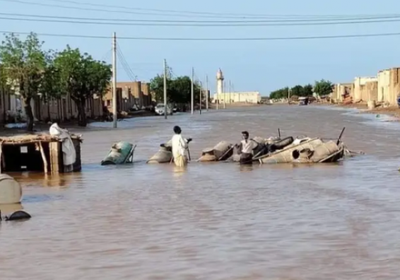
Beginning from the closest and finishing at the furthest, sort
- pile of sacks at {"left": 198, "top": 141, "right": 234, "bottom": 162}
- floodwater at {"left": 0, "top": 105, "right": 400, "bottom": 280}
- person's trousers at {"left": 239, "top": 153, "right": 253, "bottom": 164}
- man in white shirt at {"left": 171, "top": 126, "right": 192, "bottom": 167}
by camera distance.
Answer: floodwater at {"left": 0, "top": 105, "right": 400, "bottom": 280}, man in white shirt at {"left": 171, "top": 126, "right": 192, "bottom": 167}, person's trousers at {"left": 239, "top": 153, "right": 253, "bottom": 164}, pile of sacks at {"left": 198, "top": 141, "right": 234, "bottom": 162}

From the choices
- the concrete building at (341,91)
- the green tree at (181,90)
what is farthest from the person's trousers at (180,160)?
the concrete building at (341,91)

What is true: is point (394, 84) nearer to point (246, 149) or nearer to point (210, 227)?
point (246, 149)

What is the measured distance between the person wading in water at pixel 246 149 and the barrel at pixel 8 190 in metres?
9.82

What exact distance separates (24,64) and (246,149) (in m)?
30.0

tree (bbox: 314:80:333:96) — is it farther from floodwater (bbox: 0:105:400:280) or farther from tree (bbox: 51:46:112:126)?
floodwater (bbox: 0:105:400:280)

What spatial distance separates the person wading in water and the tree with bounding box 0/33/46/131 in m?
28.2

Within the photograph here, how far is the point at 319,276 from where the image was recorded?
26.9ft

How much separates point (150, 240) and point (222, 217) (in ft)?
7.12

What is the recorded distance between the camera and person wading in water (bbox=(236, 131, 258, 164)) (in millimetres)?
22969

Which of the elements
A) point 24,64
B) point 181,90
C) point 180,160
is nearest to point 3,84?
point 24,64

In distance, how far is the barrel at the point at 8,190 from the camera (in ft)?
44.5

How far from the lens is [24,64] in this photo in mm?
50094

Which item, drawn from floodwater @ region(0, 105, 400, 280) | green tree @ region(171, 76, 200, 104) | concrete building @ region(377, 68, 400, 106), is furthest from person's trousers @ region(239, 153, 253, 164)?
green tree @ region(171, 76, 200, 104)

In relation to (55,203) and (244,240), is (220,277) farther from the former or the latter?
(55,203)
